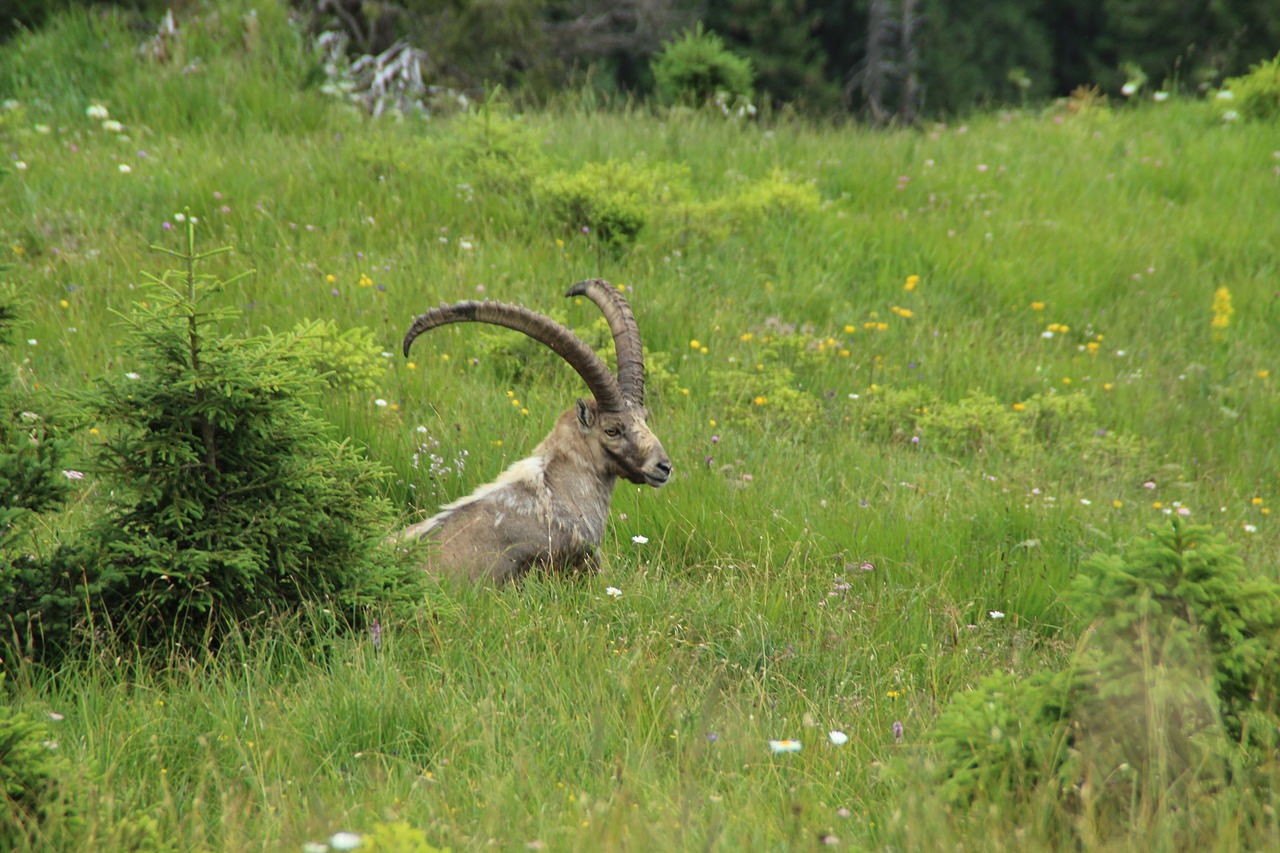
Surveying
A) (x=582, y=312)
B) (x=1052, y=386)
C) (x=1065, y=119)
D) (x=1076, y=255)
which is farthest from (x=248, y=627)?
(x=1065, y=119)

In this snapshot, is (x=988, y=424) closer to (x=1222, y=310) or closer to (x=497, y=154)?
(x=1222, y=310)

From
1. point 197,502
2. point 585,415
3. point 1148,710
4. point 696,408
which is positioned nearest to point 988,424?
point 696,408

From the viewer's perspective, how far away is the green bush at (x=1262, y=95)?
13.1 m

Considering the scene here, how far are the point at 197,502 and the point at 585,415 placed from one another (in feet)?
7.22

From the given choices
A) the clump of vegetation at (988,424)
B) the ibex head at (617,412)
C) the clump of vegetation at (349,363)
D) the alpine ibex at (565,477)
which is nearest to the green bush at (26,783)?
the alpine ibex at (565,477)

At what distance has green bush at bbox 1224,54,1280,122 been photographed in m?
13.1

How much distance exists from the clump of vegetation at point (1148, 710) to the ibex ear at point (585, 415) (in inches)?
116

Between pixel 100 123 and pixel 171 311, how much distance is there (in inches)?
346

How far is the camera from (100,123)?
35.9 ft

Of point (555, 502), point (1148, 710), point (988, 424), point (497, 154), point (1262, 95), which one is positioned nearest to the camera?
point (1148, 710)

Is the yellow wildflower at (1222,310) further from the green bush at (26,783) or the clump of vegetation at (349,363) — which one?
the green bush at (26,783)

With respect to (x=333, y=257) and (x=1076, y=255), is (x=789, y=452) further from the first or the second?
(x=1076, y=255)

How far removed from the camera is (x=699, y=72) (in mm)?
14367

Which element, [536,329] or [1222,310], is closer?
[536,329]
